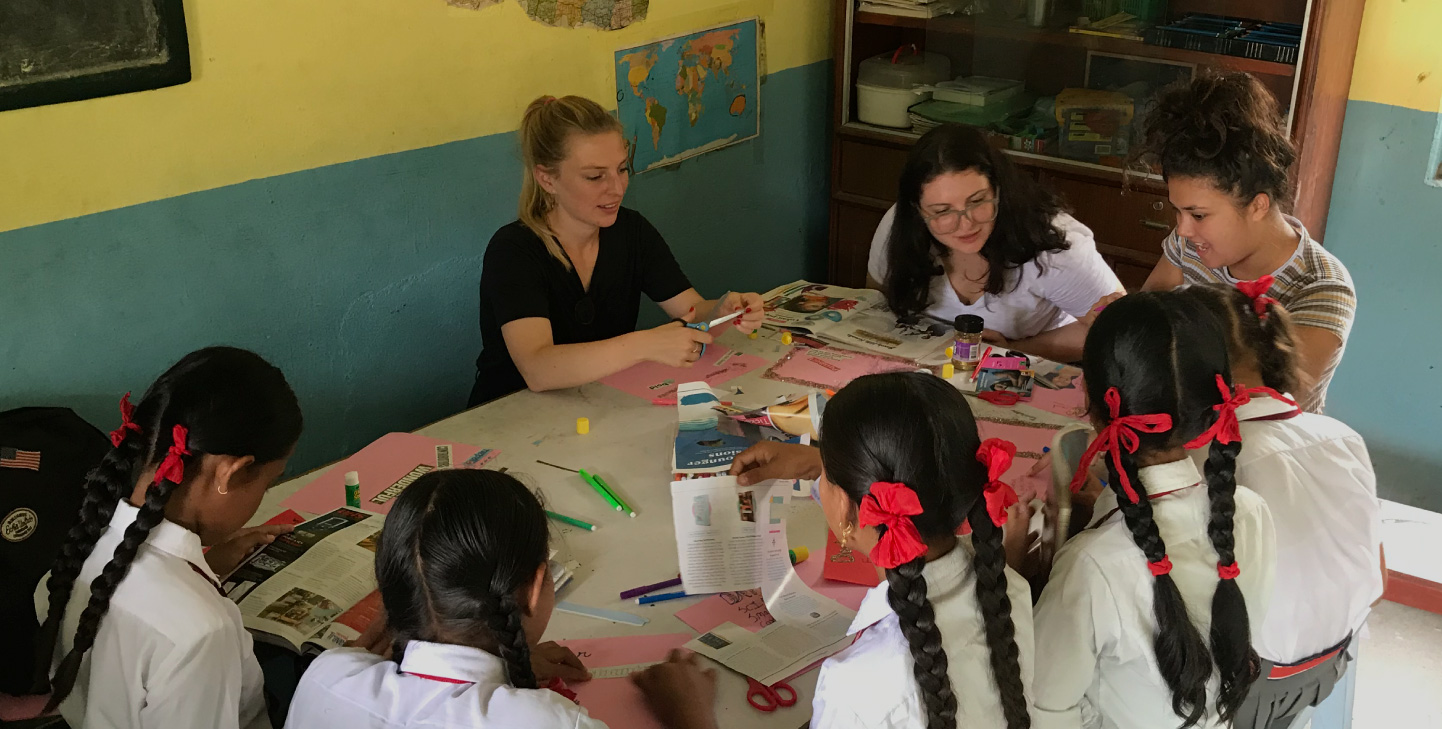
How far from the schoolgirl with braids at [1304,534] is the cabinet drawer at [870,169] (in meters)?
2.21

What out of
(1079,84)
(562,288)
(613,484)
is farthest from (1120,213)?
(613,484)

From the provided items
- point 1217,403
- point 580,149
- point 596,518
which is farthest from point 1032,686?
point 580,149

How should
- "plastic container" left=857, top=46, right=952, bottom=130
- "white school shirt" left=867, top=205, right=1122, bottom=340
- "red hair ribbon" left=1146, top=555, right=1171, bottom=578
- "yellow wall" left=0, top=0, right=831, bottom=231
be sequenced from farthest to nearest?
"plastic container" left=857, top=46, right=952, bottom=130, "white school shirt" left=867, top=205, right=1122, bottom=340, "yellow wall" left=0, top=0, right=831, bottom=231, "red hair ribbon" left=1146, top=555, right=1171, bottom=578

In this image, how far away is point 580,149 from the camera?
2303 mm

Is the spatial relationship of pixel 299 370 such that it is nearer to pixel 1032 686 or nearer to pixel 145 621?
pixel 145 621

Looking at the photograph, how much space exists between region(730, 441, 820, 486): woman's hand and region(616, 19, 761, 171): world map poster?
159 cm

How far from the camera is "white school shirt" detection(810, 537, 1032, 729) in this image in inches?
46.6

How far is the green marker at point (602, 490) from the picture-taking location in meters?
1.82

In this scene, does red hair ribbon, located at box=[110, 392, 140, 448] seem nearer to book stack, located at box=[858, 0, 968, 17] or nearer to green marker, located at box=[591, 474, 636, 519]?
green marker, located at box=[591, 474, 636, 519]

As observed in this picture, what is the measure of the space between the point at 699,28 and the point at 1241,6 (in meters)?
1.52

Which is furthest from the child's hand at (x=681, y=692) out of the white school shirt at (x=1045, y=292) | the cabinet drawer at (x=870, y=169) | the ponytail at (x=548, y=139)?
the cabinet drawer at (x=870, y=169)

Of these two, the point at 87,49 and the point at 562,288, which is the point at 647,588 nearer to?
the point at 562,288

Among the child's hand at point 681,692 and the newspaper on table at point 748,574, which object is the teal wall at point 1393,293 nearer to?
the newspaper on table at point 748,574

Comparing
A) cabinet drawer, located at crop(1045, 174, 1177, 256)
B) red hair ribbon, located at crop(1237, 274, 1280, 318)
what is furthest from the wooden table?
cabinet drawer, located at crop(1045, 174, 1177, 256)
